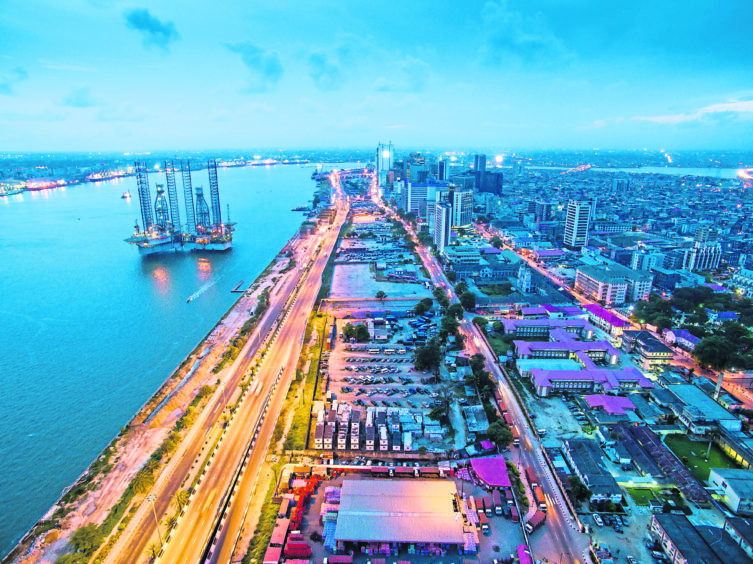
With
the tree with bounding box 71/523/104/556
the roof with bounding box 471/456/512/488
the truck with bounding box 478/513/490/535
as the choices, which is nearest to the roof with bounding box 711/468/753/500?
the roof with bounding box 471/456/512/488

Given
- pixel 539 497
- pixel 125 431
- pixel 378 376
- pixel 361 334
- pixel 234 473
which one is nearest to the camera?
pixel 539 497

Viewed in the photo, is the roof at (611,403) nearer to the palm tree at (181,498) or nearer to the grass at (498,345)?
the grass at (498,345)

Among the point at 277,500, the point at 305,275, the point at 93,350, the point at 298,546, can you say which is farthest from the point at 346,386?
the point at 305,275

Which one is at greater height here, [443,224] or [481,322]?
[443,224]

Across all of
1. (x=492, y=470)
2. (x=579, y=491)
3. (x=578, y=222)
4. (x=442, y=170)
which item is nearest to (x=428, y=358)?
(x=492, y=470)

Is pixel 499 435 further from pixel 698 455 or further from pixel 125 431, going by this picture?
pixel 125 431

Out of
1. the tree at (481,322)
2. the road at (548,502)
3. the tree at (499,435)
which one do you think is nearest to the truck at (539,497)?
the road at (548,502)

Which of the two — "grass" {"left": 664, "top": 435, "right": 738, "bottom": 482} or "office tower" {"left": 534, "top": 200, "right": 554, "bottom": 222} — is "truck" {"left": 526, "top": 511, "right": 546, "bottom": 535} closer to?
"grass" {"left": 664, "top": 435, "right": 738, "bottom": 482}
